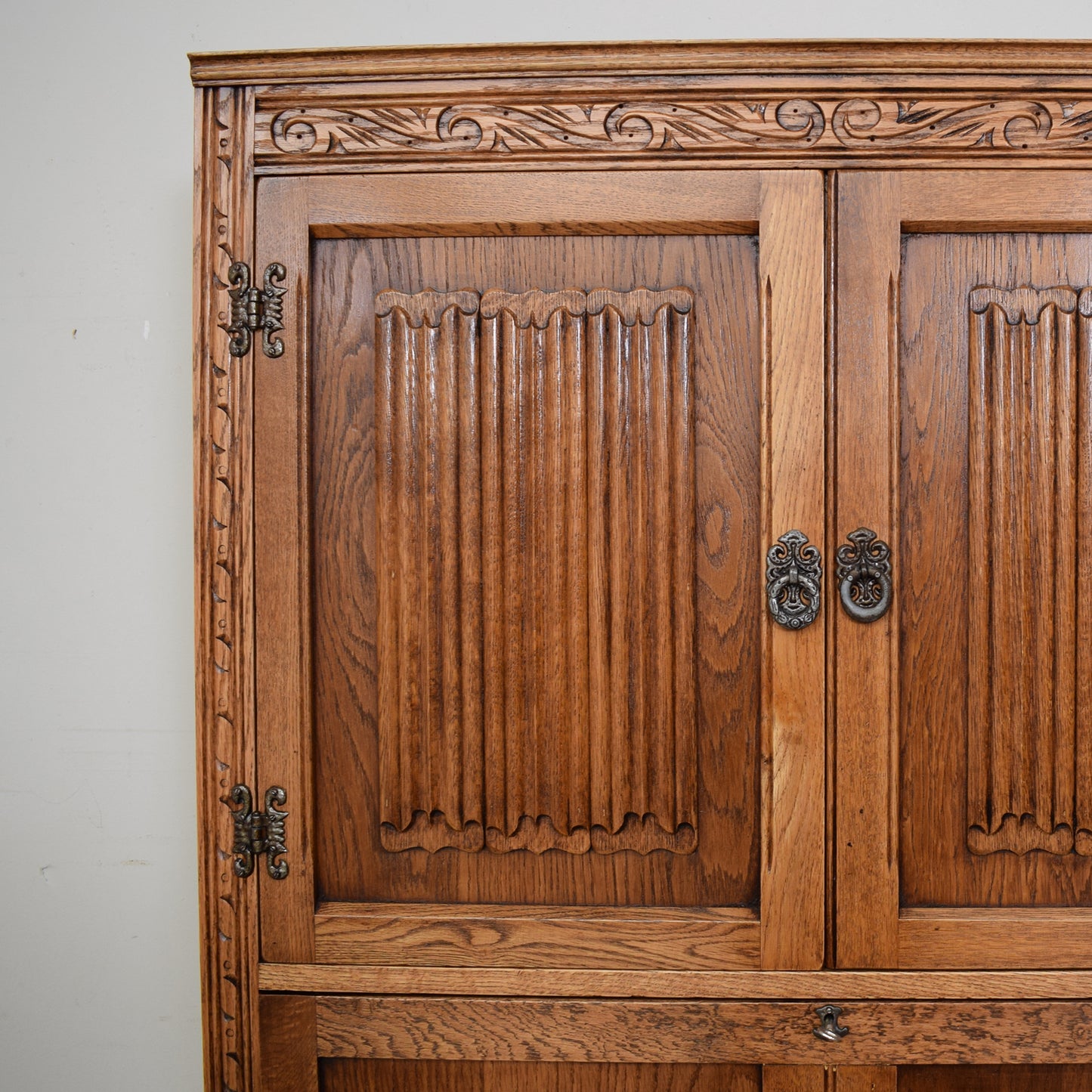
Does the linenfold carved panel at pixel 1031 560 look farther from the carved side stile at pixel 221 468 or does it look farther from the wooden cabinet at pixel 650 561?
the carved side stile at pixel 221 468

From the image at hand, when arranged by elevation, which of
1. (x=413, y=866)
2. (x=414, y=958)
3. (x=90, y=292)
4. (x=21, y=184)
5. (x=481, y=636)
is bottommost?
(x=414, y=958)

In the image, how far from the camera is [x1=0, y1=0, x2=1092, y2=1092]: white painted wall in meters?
1.15

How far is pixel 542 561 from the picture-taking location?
0.90 metres

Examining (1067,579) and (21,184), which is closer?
(1067,579)

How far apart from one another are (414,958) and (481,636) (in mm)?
397

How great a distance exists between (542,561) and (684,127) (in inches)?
21.0

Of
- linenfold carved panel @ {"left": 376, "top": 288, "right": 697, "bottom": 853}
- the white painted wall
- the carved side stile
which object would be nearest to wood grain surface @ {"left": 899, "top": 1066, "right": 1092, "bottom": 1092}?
linenfold carved panel @ {"left": 376, "top": 288, "right": 697, "bottom": 853}

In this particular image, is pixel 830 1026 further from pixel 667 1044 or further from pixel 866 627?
pixel 866 627

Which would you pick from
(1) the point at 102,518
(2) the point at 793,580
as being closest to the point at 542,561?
(2) the point at 793,580

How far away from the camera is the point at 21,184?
1161mm

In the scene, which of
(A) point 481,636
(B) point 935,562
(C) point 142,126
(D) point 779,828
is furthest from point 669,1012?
(C) point 142,126

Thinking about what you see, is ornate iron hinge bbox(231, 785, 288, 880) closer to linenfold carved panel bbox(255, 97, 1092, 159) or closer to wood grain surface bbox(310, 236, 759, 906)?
wood grain surface bbox(310, 236, 759, 906)

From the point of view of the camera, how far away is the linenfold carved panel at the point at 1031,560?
2.90ft

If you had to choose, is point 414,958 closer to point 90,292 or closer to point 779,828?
point 779,828
